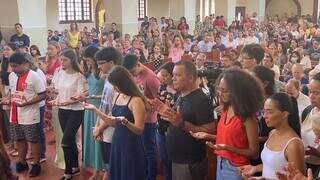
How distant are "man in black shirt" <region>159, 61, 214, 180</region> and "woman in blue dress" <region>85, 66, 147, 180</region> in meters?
0.37

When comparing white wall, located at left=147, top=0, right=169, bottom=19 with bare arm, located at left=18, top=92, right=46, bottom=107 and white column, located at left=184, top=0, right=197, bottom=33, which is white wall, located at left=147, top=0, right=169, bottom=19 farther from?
bare arm, located at left=18, top=92, right=46, bottom=107

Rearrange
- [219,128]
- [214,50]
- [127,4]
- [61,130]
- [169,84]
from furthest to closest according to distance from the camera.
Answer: [127,4]
[214,50]
[61,130]
[169,84]
[219,128]

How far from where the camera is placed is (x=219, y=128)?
3352 mm

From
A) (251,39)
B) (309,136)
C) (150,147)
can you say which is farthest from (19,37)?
(309,136)

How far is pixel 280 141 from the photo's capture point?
293cm

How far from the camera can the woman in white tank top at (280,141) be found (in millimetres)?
2836

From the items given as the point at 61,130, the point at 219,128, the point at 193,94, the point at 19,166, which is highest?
the point at 193,94

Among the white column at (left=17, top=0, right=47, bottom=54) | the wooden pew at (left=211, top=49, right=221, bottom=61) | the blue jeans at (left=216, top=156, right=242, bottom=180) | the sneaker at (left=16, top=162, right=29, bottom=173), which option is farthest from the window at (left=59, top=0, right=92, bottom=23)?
the blue jeans at (left=216, top=156, right=242, bottom=180)

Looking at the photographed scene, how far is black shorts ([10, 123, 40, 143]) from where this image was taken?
5465 mm

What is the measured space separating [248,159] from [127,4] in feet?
37.7

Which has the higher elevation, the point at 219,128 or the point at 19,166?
the point at 219,128

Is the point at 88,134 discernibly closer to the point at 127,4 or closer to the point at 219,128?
the point at 219,128

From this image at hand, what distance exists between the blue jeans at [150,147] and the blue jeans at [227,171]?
176 cm

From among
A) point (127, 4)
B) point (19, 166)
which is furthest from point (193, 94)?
point (127, 4)
